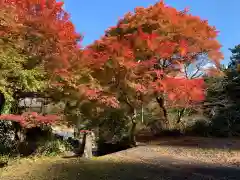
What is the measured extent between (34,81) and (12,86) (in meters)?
0.75

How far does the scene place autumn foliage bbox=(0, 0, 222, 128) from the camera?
10.2 meters

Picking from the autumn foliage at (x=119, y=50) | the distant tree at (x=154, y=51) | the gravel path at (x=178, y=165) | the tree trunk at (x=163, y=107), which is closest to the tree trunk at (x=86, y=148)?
the gravel path at (x=178, y=165)

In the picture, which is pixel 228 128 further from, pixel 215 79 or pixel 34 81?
pixel 34 81

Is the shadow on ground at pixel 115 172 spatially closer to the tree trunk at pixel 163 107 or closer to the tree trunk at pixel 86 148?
the tree trunk at pixel 86 148

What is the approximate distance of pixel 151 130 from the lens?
19641 millimetres

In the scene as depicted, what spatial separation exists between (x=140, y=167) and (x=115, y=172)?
1.08 metres

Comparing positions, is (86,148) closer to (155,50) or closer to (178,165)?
(178,165)

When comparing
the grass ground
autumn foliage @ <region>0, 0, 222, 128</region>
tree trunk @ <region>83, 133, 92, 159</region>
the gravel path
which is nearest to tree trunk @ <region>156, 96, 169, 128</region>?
autumn foliage @ <region>0, 0, 222, 128</region>

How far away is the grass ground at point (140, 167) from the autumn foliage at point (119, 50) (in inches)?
97.4

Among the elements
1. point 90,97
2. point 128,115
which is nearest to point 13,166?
point 90,97

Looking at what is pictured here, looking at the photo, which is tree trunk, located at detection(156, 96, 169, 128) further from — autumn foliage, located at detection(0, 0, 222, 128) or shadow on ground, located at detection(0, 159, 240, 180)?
shadow on ground, located at detection(0, 159, 240, 180)

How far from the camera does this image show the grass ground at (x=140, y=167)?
8.16 meters

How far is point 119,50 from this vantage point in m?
13.1

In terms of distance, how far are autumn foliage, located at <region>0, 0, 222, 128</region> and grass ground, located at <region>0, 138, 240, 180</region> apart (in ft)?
8.12
